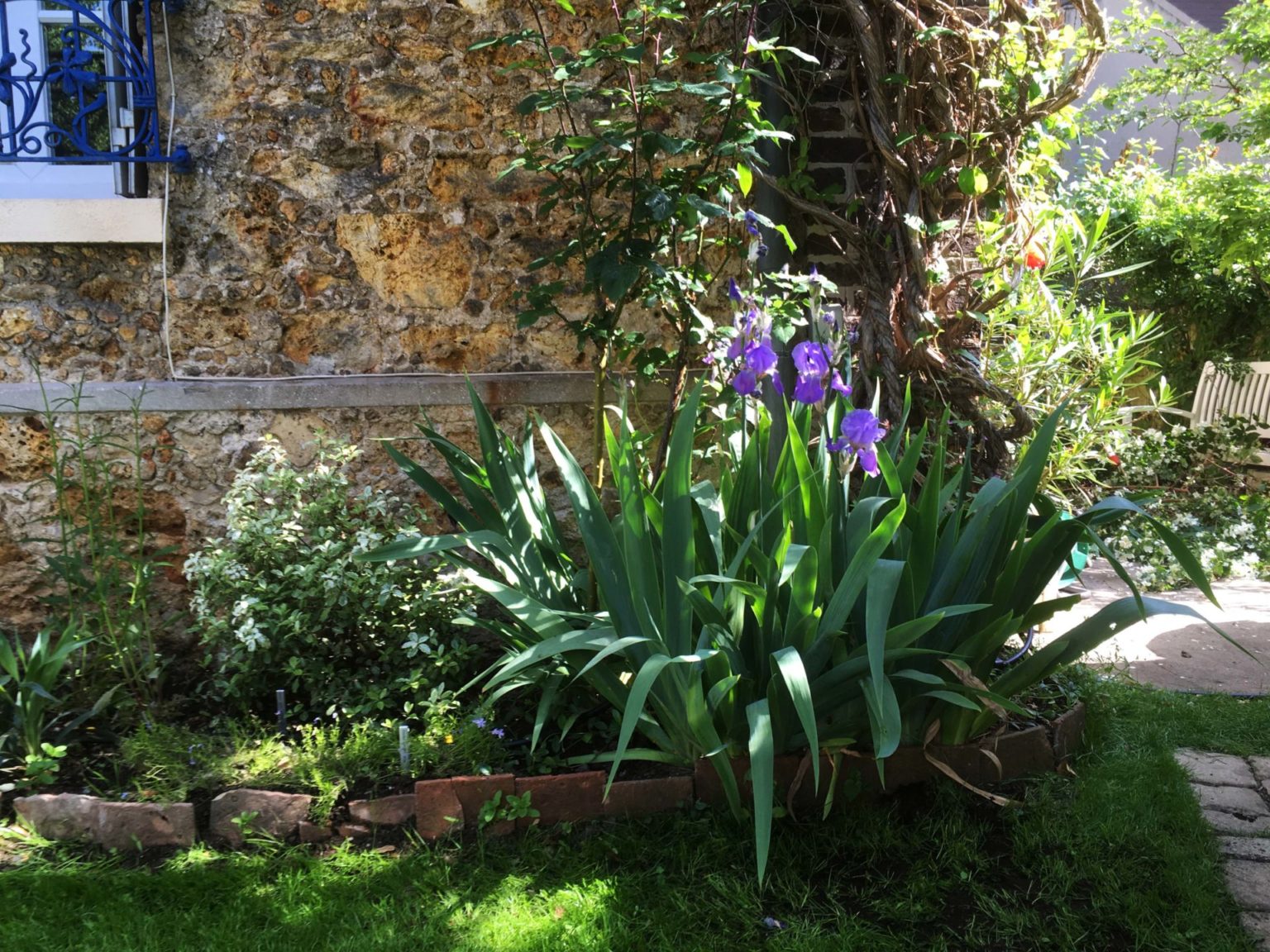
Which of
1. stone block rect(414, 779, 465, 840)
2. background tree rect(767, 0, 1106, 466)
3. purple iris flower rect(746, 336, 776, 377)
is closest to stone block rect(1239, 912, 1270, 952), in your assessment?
purple iris flower rect(746, 336, 776, 377)

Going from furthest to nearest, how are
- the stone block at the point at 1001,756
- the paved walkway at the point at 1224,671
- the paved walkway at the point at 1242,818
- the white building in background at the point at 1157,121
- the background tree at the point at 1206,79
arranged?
the white building in background at the point at 1157,121
the background tree at the point at 1206,79
the stone block at the point at 1001,756
the paved walkway at the point at 1224,671
the paved walkway at the point at 1242,818

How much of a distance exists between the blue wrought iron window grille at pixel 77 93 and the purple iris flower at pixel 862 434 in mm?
2311

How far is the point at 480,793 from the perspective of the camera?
2348 mm

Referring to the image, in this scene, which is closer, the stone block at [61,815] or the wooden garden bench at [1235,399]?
the stone block at [61,815]

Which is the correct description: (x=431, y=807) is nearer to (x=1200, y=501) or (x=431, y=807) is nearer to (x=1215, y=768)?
(x=1215, y=768)

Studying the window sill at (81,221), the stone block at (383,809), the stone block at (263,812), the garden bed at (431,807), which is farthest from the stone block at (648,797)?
the window sill at (81,221)

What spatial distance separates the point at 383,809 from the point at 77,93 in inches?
Result: 97.7

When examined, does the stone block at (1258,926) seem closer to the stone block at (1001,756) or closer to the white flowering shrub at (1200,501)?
the stone block at (1001,756)

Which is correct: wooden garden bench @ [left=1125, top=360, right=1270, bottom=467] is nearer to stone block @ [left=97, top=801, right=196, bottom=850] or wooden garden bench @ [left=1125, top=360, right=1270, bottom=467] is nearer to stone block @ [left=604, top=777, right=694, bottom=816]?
stone block @ [left=604, top=777, right=694, bottom=816]

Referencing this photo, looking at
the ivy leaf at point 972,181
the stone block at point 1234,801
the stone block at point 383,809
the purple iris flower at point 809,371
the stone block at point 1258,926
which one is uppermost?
the ivy leaf at point 972,181

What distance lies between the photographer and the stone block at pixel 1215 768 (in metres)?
2.65

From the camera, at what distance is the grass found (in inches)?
77.3

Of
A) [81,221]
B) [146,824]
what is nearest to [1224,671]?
[146,824]

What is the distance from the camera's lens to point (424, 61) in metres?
3.21
